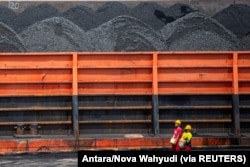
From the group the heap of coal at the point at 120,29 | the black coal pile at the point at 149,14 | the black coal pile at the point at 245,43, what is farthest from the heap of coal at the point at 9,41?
the black coal pile at the point at 245,43

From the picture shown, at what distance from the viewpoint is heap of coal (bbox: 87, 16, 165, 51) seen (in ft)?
53.8

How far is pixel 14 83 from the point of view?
14.5m

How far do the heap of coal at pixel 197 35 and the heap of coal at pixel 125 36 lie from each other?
1.38 ft

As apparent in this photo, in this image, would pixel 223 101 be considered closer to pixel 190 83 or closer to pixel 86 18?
pixel 190 83

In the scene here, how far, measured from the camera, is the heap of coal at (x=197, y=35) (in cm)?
1650

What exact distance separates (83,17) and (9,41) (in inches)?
100

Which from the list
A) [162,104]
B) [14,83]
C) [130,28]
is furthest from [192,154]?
[130,28]

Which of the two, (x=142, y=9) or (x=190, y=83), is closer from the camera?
(x=190, y=83)

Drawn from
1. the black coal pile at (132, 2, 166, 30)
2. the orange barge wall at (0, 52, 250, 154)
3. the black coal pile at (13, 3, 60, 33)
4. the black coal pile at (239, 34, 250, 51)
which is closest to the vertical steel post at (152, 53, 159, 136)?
the orange barge wall at (0, 52, 250, 154)

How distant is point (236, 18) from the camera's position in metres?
17.1

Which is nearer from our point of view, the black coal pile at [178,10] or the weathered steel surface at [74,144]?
the weathered steel surface at [74,144]

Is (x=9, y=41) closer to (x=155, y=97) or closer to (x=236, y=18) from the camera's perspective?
(x=155, y=97)

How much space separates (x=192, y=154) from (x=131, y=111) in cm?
565

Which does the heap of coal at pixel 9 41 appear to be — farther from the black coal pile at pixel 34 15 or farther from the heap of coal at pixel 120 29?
the black coal pile at pixel 34 15
